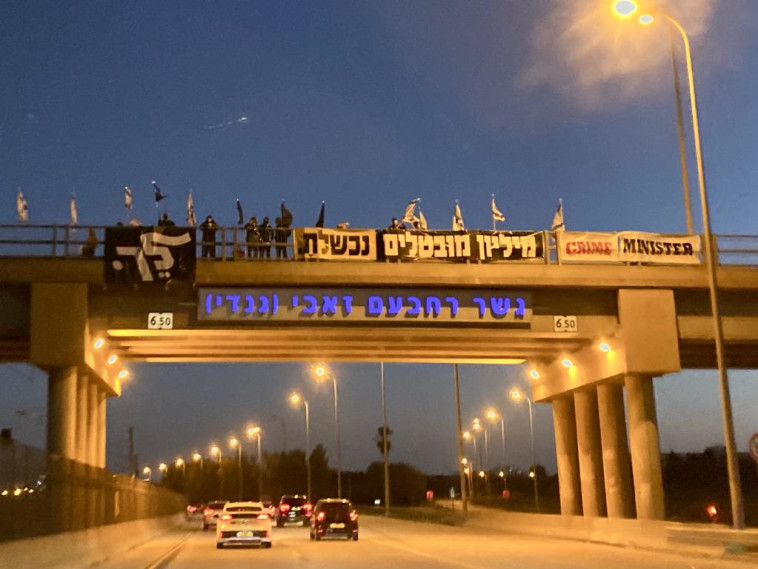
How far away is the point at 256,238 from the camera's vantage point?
3148cm

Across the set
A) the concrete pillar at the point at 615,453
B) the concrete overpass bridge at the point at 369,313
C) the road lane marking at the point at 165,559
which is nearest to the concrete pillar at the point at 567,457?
the concrete pillar at the point at 615,453

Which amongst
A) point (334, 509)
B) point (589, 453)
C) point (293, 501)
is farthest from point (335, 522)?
point (293, 501)

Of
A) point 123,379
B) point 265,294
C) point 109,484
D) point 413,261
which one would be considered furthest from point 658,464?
point 123,379

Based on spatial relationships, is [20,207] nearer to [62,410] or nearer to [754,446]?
[62,410]

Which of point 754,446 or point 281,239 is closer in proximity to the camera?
point 754,446

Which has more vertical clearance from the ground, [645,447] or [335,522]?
[645,447]

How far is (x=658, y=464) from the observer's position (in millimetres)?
31922

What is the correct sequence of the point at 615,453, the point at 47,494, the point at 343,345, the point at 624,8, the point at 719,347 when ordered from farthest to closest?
the point at 615,453 → the point at 343,345 → the point at 719,347 → the point at 624,8 → the point at 47,494

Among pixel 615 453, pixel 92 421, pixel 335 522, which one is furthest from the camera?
pixel 335 522

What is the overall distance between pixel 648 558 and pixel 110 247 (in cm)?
1698

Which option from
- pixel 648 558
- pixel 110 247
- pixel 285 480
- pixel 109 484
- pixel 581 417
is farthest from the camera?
pixel 285 480

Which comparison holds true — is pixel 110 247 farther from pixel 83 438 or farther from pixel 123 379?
pixel 123 379

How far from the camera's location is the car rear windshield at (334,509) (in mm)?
37094

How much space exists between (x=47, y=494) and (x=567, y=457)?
25.5 m
